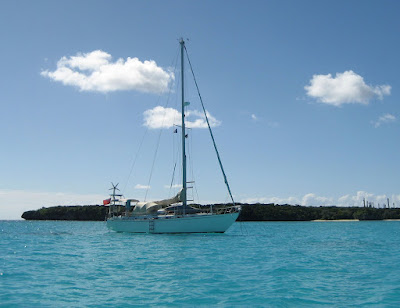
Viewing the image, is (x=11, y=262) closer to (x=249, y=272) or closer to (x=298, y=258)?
(x=249, y=272)

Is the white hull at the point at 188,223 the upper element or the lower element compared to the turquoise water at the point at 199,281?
upper

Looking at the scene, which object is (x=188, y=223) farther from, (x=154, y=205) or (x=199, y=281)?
(x=199, y=281)

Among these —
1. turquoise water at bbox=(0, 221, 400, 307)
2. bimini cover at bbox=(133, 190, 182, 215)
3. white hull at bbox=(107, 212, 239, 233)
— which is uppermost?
bimini cover at bbox=(133, 190, 182, 215)

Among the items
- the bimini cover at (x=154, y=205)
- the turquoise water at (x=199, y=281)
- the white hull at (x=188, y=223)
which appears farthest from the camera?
the bimini cover at (x=154, y=205)

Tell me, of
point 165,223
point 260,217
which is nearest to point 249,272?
point 165,223

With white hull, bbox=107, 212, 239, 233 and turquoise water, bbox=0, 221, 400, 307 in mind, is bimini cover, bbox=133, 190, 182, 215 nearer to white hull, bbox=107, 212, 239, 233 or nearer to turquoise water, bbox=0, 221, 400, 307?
white hull, bbox=107, 212, 239, 233

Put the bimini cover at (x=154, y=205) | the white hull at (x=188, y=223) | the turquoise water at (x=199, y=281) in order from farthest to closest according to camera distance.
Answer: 1. the bimini cover at (x=154, y=205)
2. the white hull at (x=188, y=223)
3. the turquoise water at (x=199, y=281)

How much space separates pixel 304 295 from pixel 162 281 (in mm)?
6904

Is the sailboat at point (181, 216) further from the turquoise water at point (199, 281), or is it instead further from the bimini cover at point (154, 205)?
the turquoise water at point (199, 281)

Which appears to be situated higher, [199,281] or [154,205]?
[154,205]

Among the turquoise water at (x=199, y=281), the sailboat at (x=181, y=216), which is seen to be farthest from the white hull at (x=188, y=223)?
the turquoise water at (x=199, y=281)

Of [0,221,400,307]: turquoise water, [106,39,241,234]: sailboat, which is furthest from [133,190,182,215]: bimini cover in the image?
[0,221,400,307]: turquoise water

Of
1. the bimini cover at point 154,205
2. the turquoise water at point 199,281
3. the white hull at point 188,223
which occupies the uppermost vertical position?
the bimini cover at point 154,205

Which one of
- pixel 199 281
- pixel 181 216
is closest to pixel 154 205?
pixel 181 216
